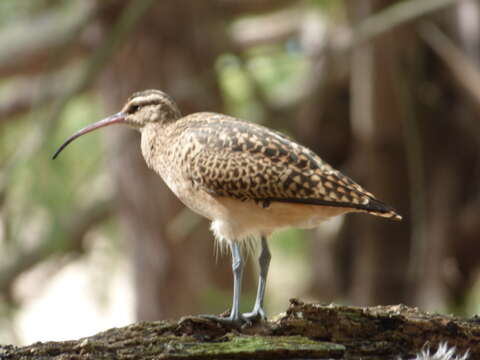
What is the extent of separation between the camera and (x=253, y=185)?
489cm

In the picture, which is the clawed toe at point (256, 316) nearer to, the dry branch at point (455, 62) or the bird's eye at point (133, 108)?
the bird's eye at point (133, 108)

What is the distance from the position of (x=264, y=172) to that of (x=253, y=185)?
10 centimetres

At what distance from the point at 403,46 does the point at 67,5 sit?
4442 millimetres

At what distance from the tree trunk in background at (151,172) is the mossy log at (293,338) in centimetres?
543

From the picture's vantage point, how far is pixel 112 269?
12070mm

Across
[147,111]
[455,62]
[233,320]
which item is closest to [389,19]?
[455,62]

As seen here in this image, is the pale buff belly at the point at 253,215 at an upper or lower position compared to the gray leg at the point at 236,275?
upper

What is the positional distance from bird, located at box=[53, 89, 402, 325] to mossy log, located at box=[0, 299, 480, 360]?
367 mm

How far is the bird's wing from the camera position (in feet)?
15.9

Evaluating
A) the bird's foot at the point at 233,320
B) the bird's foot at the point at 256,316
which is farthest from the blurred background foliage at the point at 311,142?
the bird's foot at the point at 233,320

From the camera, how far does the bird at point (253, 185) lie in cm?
487

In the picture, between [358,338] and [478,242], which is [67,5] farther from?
[358,338]

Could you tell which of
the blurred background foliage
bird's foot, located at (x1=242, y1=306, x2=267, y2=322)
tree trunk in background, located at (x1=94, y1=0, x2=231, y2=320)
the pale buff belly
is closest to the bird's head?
the pale buff belly

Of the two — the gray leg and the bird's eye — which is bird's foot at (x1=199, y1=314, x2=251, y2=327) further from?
the bird's eye
